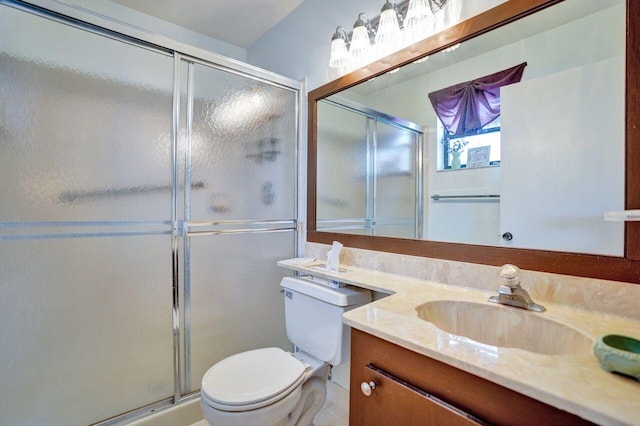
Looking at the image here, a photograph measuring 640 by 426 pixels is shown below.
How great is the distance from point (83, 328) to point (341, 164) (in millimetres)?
1548

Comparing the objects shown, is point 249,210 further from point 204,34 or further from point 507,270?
point 204,34

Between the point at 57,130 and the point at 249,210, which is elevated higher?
the point at 57,130

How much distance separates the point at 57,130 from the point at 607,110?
6.56ft

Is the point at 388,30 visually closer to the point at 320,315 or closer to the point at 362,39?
the point at 362,39

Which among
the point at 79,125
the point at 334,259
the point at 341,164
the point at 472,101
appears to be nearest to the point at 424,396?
the point at 334,259

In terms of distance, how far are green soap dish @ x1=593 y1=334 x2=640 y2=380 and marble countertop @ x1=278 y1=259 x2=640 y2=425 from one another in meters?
0.01

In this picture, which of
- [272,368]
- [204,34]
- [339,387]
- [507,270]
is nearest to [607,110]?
[507,270]

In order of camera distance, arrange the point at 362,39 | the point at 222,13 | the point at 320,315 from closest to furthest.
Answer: the point at 320,315, the point at 362,39, the point at 222,13

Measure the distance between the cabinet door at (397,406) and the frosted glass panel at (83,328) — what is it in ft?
3.70

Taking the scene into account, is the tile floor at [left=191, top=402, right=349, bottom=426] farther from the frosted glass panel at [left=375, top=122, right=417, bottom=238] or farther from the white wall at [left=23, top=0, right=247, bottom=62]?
the white wall at [left=23, top=0, right=247, bottom=62]

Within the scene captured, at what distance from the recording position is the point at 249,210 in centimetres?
177

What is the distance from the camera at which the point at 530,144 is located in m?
1.04

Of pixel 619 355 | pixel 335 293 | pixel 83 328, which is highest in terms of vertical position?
pixel 619 355

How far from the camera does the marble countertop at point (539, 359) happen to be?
0.46 meters
